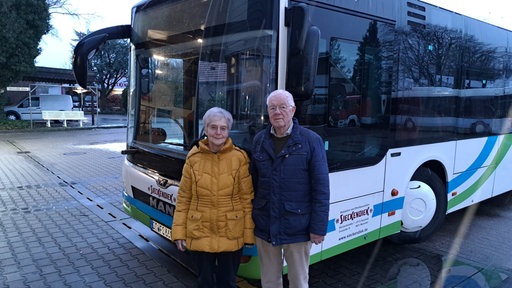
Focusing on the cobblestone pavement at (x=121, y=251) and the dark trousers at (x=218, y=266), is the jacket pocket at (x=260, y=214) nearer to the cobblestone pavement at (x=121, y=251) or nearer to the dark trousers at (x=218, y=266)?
the dark trousers at (x=218, y=266)

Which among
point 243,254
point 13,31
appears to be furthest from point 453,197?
point 13,31

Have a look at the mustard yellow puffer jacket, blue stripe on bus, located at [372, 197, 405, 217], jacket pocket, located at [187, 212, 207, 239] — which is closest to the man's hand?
the mustard yellow puffer jacket

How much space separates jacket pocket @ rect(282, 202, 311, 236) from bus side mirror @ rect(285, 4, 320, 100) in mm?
766

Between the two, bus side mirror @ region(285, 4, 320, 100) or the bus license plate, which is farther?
the bus license plate

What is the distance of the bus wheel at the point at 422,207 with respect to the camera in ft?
14.2

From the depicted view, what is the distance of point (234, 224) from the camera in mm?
2680

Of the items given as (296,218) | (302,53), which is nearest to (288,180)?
(296,218)

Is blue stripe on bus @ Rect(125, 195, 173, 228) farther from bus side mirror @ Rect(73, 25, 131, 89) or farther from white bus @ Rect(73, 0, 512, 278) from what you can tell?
bus side mirror @ Rect(73, 25, 131, 89)

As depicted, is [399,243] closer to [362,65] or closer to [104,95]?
[362,65]

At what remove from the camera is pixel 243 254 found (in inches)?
122

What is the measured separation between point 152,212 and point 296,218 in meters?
1.75

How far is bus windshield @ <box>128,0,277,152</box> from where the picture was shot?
9.84 feet

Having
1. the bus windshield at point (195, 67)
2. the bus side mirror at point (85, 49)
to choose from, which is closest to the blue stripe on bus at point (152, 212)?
the bus windshield at point (195, 67)

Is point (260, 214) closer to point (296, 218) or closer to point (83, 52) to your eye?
point (296, 218)
